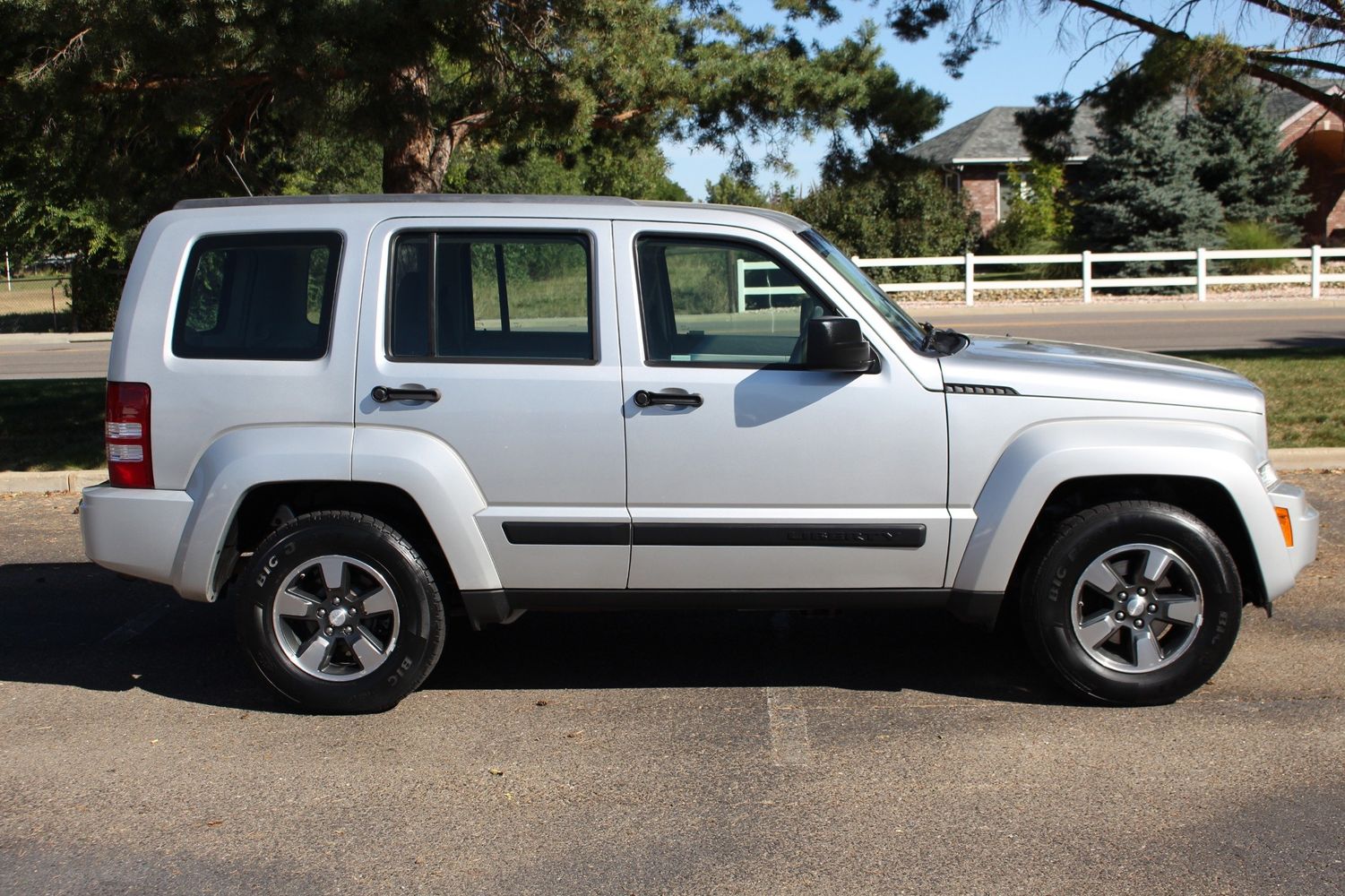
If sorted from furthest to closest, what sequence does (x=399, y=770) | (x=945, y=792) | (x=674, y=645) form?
(x=674, y=645) → (x=399, y=770) → (x=945, y=792)

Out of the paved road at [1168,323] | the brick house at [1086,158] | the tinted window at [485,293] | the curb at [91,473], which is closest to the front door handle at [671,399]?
the tinted window at [485,293]

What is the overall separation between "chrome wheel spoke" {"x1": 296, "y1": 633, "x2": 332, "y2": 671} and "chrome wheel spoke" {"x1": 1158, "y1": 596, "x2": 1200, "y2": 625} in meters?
3.24

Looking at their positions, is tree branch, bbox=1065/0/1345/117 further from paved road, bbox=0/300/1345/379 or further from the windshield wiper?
the windshield wiper

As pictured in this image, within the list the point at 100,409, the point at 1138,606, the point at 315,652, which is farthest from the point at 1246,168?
the point at 315,652

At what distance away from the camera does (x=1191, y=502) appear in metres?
5.29

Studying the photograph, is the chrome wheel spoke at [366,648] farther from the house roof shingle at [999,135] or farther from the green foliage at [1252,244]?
the house roof shingle at [999,135]

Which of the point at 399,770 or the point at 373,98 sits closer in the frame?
the point at 399,770

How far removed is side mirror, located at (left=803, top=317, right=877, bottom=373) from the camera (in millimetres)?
4820

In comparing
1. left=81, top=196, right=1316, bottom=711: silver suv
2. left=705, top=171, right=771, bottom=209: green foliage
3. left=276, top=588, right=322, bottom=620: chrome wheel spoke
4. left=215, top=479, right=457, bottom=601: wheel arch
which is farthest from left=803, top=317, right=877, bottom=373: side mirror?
left=705, top=171, right=771, bottom=209: green foliage

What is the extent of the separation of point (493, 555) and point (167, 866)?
1.66 m

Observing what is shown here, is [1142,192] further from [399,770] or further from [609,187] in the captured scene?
[399,770]

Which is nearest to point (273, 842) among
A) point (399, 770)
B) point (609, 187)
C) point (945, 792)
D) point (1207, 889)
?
point (399, 770)

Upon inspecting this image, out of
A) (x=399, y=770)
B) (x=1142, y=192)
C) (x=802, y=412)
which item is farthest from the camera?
(x=1142, y=192)

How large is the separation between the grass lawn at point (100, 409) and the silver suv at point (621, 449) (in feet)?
19.9
